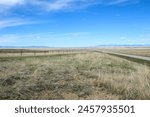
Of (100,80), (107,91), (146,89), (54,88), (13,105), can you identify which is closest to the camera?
(13,105)

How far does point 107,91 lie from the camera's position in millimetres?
9250

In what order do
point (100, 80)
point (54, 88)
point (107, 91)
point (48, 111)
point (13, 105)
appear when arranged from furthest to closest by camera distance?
point (100, 80) < point (54, 88) < point (107, 91) < point (13, 105) < point (48, 111)

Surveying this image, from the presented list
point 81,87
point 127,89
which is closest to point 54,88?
point 81,87

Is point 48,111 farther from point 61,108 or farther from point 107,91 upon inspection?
point 107,91

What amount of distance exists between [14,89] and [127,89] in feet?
15.2

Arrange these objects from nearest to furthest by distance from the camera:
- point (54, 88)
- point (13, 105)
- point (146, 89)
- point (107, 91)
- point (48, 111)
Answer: point (48, 111), point (13, 105), point (146, 89), point (107, 91), point (54, 88)

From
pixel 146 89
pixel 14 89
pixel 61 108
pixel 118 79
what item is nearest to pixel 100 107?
pixel 61 108

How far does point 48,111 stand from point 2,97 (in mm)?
3749

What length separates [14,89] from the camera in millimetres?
9539

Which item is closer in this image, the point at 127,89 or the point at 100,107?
the point at 100,107

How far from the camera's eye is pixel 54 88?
388 inches

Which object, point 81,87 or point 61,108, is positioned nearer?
point 61,108

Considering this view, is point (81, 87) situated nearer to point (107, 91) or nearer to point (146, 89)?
point (107, 91)

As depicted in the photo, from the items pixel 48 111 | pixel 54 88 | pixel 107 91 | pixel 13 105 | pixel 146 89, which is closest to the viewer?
pixel 48 111
